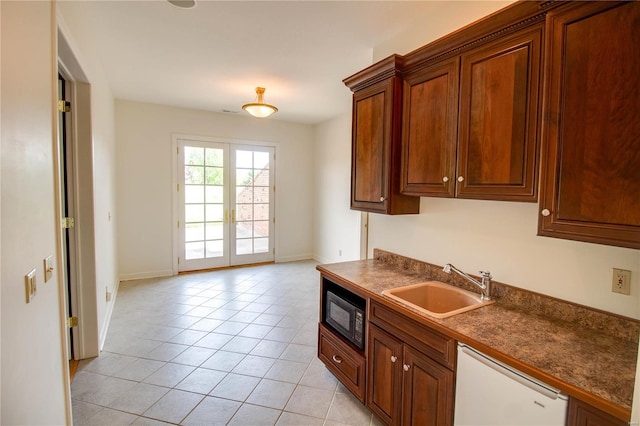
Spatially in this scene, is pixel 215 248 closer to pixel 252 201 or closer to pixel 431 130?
pixel 252 201

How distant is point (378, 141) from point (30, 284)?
2.10 metres

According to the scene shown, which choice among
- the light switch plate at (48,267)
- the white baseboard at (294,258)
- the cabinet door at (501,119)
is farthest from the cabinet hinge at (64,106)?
the white baseboard at (294,258)

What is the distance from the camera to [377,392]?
6.27 feet

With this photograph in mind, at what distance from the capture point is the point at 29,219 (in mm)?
1266

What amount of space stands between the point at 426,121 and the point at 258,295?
3.28m

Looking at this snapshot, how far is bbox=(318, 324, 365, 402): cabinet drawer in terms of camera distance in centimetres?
206

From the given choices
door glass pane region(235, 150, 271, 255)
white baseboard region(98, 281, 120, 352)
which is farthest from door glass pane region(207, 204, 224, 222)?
white baseboard region(98, 281, 120, 352)

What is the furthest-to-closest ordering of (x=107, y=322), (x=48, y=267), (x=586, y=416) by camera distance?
(x=107, y=322) < (x=48, y=267) < (x=586, y=416)

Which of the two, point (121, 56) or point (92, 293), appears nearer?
point (92, 293)

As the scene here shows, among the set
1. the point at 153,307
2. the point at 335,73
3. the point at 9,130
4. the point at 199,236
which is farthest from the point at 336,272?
the point at 199,236

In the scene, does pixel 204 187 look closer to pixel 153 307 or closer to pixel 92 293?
pixel 153 307

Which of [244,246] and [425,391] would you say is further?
[244,246]

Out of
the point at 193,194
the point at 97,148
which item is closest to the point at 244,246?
the point at 193,194

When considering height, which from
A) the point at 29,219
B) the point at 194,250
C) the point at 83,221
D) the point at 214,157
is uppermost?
the point at 214,157
